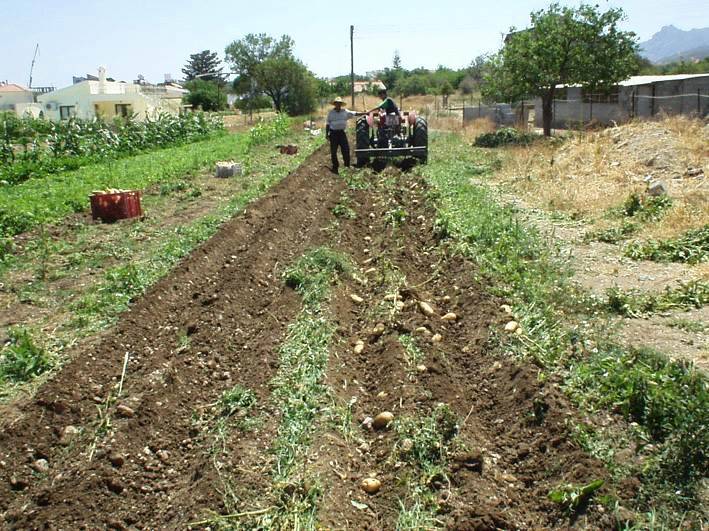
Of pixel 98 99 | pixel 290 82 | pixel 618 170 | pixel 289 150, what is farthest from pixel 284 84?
pixel 618 170

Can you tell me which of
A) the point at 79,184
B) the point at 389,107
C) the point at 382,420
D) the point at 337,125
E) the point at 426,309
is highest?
the point at 389,107

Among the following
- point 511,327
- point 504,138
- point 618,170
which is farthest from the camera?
point 504,138

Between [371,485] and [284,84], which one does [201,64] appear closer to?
[284,84]

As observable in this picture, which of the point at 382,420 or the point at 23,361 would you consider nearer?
the point at 382,420

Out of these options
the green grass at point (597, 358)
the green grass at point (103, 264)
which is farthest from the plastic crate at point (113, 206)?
the green grass at point (597, 358)

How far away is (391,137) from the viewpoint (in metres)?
16.4

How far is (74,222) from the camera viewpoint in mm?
11273

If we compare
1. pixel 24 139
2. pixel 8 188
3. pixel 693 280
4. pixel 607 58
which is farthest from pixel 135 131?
pixel 693 280

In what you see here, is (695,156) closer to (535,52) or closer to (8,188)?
(535,52)

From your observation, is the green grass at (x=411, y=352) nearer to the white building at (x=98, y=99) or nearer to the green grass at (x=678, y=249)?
the green grass at (x=678, y=249)

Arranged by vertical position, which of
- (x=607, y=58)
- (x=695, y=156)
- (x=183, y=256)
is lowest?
(x=183, y=256)

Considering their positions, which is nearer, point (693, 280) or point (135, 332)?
point (135, 332)

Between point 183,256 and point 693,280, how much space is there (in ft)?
20.7

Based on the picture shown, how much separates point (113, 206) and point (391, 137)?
24.6ft
